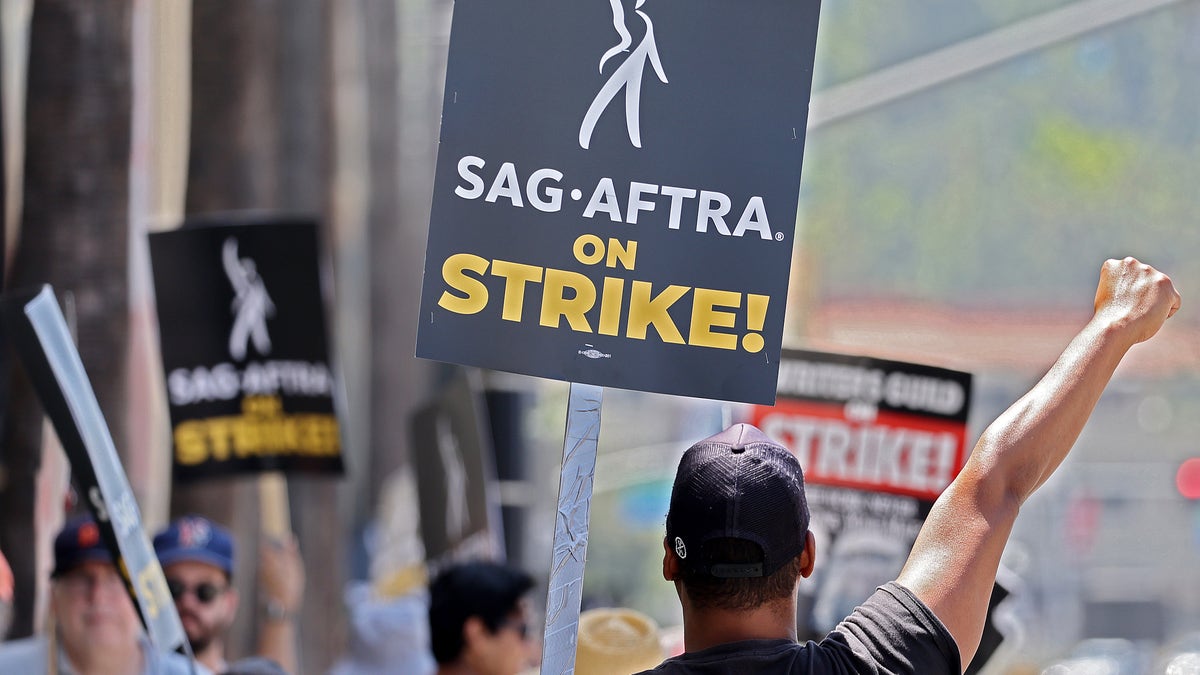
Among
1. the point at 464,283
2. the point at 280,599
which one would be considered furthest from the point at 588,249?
the point at 280,599

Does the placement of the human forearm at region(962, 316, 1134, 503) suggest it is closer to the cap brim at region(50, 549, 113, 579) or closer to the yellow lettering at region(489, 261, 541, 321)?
the yellow lettering at region(489, 261, 541, 321)

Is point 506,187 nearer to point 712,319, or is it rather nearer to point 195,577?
point 712,319

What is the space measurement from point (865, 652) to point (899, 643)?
0.20 ft

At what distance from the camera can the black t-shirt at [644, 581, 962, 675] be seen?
2.69m

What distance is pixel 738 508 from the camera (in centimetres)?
269

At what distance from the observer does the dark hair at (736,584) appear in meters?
2.71

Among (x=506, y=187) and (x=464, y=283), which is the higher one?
(x=506, y=187)

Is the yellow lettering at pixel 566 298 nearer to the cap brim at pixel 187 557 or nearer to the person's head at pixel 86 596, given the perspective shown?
the person's head at pixel 86 596

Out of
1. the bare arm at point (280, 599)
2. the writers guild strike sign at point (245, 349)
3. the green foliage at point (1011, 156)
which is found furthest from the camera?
the green foliage at point (1011, 156)

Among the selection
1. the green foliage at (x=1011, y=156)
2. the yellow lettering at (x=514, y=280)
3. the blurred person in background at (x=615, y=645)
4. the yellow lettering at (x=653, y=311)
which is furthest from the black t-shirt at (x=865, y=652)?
the green foliage at (x=1011, y=156)

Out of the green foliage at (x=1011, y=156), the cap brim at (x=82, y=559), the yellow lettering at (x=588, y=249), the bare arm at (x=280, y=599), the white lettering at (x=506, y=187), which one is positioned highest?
the green foliage at (x=1011, y=156)

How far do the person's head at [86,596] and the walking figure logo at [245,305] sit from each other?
1.87 m

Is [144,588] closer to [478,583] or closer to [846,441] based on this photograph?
[478,583]

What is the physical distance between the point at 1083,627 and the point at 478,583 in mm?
19030
